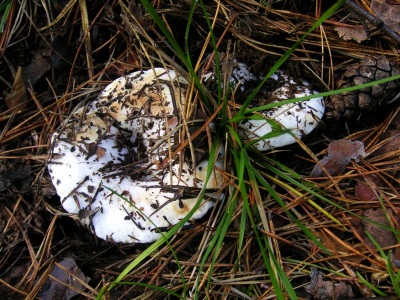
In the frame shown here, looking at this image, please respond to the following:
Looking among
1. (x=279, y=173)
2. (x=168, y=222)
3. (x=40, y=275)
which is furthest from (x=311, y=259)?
(x=40, y=275)

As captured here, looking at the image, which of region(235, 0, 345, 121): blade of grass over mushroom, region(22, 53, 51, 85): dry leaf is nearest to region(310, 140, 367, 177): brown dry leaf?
region(235, 0, 345, 121): blade of grass over mushroom

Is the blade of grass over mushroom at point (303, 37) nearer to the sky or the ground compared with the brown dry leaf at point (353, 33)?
nearer to the sky

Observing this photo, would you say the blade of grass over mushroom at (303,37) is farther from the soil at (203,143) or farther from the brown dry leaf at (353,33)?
the brown dry leaf at (353,33)

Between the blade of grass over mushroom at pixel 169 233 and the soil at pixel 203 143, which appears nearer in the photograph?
the blade of grass over mushroom at pixel 169 233

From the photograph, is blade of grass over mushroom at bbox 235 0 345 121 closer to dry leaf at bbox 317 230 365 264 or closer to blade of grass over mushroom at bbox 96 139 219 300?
blade of grass over mushroom at bbox 96 139 219 300

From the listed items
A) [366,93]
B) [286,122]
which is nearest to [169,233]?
[286,122]

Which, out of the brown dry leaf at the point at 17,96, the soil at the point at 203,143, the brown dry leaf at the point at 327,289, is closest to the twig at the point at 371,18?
the soil at the point at 203,143
